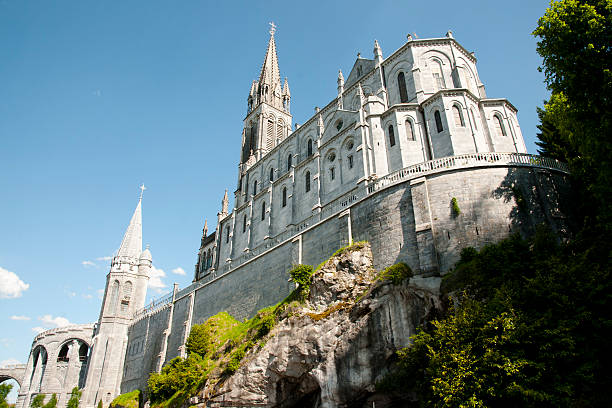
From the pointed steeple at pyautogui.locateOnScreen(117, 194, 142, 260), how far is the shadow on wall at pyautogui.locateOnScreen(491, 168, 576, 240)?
55900mm

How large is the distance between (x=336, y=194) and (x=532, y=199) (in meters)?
16.2

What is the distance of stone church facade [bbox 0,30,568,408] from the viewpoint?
75.6 ft

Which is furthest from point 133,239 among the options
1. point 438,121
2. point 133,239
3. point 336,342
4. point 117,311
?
point 336,342

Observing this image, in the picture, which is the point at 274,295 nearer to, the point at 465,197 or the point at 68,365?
the point at 465,197

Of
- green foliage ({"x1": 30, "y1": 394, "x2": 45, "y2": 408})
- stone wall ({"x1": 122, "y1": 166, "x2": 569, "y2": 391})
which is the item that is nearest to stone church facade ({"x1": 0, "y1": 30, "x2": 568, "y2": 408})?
stone wall ({"x1": 122, "y1": 166, "x2": 569, "y2": 391})

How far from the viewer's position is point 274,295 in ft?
105

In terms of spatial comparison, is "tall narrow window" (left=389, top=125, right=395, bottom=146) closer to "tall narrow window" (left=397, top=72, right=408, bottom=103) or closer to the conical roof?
"tall narrow window" (left=397, top=72, right=408, bottom=103)

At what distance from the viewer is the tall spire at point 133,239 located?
6450cm

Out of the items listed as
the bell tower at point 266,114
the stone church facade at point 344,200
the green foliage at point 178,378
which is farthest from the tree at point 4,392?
the bell tower at point 266,114

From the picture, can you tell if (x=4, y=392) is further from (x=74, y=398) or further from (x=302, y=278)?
(x=302, y=278)

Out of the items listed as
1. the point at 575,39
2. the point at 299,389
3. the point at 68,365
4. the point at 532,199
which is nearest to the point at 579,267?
the point at 532,199

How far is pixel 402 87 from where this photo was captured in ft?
121

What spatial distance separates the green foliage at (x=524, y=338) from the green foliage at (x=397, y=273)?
10.4ft

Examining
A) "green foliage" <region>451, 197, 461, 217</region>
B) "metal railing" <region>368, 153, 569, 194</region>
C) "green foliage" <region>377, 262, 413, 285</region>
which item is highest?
"metal railing" <region>368, 153, 569, 194</region>
